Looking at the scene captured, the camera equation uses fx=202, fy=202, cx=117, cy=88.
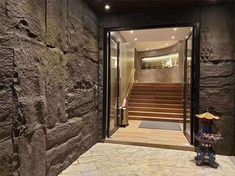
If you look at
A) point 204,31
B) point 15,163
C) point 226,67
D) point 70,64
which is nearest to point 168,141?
point 226,67

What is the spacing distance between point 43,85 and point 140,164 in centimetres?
185

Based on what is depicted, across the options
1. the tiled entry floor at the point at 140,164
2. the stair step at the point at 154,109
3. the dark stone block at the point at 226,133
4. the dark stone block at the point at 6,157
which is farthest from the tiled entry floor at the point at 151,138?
the dark stone block at the point at 6,157

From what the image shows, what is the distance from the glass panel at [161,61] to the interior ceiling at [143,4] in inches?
293

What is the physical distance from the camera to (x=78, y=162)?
3141 millimetres

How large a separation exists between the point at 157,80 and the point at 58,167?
34.1 ft

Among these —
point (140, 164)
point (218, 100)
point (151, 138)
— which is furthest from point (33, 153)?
point (218, 100)

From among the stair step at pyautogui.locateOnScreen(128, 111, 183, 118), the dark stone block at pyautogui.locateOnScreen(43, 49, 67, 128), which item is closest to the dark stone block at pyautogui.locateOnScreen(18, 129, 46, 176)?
the dark stone block at pyautogui.locateOnScreen(43, 49, 67, 128)

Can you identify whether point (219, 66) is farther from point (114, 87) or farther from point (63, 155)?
point (63, 155)

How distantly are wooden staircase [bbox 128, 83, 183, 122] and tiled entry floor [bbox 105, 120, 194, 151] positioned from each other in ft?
4.92

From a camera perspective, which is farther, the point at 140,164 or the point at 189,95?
the point at 189,95

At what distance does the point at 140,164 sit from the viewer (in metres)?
3.08

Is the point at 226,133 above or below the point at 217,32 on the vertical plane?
below

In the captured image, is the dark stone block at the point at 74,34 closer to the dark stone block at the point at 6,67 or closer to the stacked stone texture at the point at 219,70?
the dark stone block at the point at 6,67

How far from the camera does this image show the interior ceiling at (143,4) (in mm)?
3418
